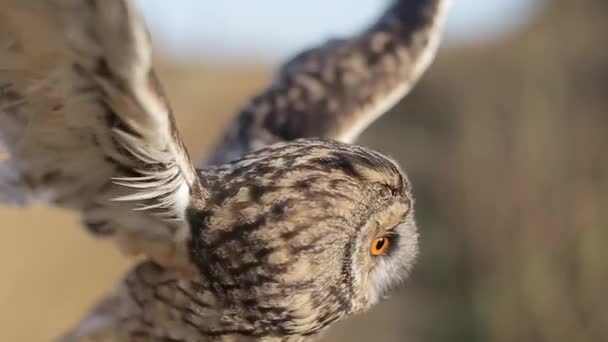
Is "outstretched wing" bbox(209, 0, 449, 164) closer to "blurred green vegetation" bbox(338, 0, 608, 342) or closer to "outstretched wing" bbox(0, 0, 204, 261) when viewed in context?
"outstretched wing" bbox(0, 0, 204, 261)

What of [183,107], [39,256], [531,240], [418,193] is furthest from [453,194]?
[39,256]

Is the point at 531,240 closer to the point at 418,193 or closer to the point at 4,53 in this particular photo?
the point at 418,193

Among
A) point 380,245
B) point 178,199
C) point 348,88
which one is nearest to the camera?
point 178,199

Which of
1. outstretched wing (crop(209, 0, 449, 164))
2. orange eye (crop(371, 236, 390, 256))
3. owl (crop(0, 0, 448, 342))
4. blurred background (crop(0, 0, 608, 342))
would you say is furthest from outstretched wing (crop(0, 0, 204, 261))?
blurred background (crop(0, 0, 608, 342))

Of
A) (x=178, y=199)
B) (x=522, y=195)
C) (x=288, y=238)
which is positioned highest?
(x=522, y=195)

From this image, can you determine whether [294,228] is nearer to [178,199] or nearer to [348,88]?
[178,199]

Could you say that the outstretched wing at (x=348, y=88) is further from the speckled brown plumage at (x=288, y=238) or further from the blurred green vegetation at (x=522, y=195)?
the blurred green vegetation at (x=522, y=195)

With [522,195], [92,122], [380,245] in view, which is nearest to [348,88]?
[380,245]
